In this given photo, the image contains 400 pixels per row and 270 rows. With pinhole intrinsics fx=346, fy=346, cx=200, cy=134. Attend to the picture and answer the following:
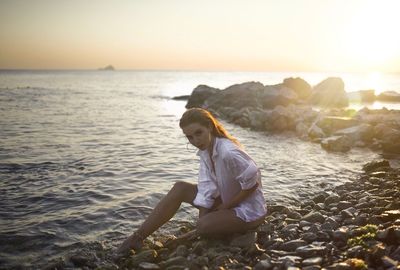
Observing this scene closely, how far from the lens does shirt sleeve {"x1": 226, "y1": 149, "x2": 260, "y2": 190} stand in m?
5.77

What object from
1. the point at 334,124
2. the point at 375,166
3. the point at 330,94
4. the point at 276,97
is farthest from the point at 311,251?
the point at 330,94

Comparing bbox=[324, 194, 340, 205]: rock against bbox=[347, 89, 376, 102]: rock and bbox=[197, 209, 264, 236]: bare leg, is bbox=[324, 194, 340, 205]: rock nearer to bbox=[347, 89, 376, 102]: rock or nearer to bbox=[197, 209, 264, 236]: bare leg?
bbox=[197, 209, 264, 236]: bare leg

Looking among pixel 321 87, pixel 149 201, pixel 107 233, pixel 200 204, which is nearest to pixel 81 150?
pixel 149 201

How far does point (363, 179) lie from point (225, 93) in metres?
30.0

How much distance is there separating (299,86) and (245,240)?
44914mm

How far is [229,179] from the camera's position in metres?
6.05

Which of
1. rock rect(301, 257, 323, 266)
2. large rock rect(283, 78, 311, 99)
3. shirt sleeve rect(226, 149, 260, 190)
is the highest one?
large rock rect(283, 78, 311, 99)

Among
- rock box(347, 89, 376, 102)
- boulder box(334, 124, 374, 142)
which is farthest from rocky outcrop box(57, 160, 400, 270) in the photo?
rock box(347, 89, 376, 102)

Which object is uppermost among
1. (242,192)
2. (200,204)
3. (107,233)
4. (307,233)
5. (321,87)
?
(321,87)

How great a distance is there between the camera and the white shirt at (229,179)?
229 inches

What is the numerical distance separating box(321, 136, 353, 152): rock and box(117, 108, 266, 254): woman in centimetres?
1244

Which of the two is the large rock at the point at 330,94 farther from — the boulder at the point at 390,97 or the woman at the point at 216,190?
the woman at the point at 216,190

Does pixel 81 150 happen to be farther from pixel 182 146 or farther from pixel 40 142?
pixel 182 146

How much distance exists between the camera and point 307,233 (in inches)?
257
